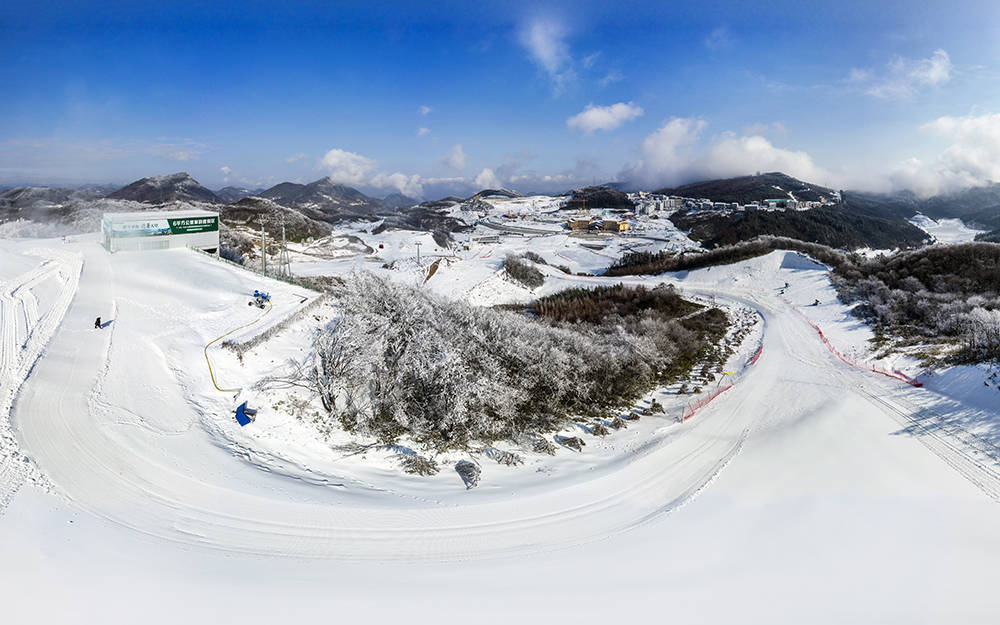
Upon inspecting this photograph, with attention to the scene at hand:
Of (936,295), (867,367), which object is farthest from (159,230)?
(936,295)

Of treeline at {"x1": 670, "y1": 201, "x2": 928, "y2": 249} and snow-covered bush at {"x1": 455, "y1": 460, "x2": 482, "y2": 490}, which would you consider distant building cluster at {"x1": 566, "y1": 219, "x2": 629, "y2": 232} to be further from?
snow-covered bush at {"x1": 455, "y1": 460, "x2": 482, "y2": 490}

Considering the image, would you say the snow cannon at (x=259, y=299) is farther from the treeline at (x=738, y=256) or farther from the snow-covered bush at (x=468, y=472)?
the treeline at (x=738, y=256)

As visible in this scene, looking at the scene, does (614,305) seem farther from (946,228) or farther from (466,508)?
(946,228)

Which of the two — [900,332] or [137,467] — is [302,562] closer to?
[137,467]

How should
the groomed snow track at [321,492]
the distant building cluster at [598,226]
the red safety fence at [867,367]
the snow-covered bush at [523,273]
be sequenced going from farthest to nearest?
the distant building cluster at [598,226], the snow-covered bush at [523,273], the red safety fence at [867,367], the groomed snow track at [321,492]

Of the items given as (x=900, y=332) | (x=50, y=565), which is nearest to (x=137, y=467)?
(x=50, y=565)

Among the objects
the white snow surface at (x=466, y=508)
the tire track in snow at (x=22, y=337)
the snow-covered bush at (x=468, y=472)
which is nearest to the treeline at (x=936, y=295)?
the white snow surface at (x=466, y=508)
